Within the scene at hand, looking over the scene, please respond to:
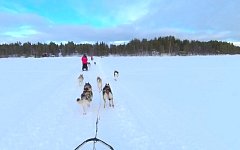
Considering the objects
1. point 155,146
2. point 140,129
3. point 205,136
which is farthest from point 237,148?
point 140,129

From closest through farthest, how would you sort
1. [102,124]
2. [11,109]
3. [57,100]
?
[102,124] → [11,109] → [57,100]

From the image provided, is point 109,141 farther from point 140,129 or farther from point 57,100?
point 57,100

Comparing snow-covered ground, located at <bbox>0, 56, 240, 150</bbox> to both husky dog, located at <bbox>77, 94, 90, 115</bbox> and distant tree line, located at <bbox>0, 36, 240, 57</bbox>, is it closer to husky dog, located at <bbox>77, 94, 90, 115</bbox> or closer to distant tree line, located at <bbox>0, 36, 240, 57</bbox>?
husky dog, located at <bbox>77, 94, 90, 115</bbox>

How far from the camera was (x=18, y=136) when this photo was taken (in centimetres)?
554

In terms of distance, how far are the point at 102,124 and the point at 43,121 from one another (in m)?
1.33

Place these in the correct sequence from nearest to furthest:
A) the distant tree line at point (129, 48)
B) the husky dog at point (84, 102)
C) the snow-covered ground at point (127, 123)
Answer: the snow-covered ground at point (127, 123) → the husky dog at point (84, 102) → the distant tree line at point (129, 48)

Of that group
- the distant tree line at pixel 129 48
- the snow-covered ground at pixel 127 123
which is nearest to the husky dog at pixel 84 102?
the snow-covered ground at pixel 127 123

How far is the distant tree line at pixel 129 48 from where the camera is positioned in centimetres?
11944

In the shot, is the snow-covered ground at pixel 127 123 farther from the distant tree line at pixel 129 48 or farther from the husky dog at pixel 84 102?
the distant tree line at pixel 129 48

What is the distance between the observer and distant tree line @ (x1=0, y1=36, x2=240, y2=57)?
119438mm

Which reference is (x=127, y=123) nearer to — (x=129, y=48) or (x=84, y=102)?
(x=84, y=102)

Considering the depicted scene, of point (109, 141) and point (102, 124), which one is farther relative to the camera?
point (102, 124)

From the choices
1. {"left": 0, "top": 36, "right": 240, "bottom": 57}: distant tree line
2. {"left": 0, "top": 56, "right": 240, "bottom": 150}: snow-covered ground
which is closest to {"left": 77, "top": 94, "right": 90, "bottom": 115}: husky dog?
{"left": 0, "top": 56, "right": 240, "bottom": 150}: snow-covered ground

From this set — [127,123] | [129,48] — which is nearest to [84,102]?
[127,123]
